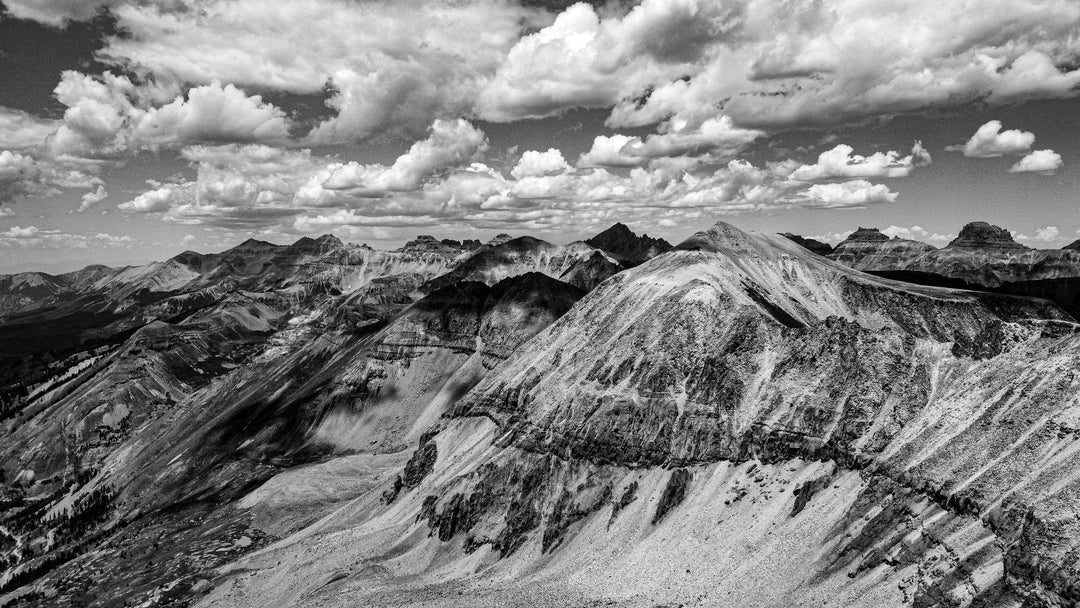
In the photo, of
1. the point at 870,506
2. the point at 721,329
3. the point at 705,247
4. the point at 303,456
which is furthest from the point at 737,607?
the point at 303,456

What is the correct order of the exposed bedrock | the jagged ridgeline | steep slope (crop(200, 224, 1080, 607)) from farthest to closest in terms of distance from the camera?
the jagged ridgeline < steep slope (crop(200, 224, 1080, 607)) < the exposed bedrock

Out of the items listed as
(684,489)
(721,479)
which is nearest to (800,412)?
(721,479)

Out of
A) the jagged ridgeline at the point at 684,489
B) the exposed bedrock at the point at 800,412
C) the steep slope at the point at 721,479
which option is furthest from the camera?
the jagged ridgeline at the point at 684,489

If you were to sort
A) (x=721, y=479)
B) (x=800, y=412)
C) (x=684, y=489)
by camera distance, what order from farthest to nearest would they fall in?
(x=684, y=489) < (x=721, y=479) < (x=800, y=412)

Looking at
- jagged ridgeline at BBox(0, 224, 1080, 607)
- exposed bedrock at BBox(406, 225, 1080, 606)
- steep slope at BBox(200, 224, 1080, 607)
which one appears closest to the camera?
exposed bedrock at BBox(406, 225, 1080, 606)

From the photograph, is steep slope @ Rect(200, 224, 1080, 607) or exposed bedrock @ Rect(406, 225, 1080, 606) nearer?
exposed bedrock @ Rect(406, 225, 1080, 606)

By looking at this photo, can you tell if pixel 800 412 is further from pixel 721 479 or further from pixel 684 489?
pixel 684 489

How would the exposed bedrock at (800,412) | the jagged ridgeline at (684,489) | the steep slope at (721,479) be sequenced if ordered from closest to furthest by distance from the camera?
the exposed bedrock at (800,412) < the steep slope at (721,479) < the jagged ridgeline at (684,489)

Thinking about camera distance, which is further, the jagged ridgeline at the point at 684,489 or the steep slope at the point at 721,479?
the jagged ridgeline at the point at 684,489
